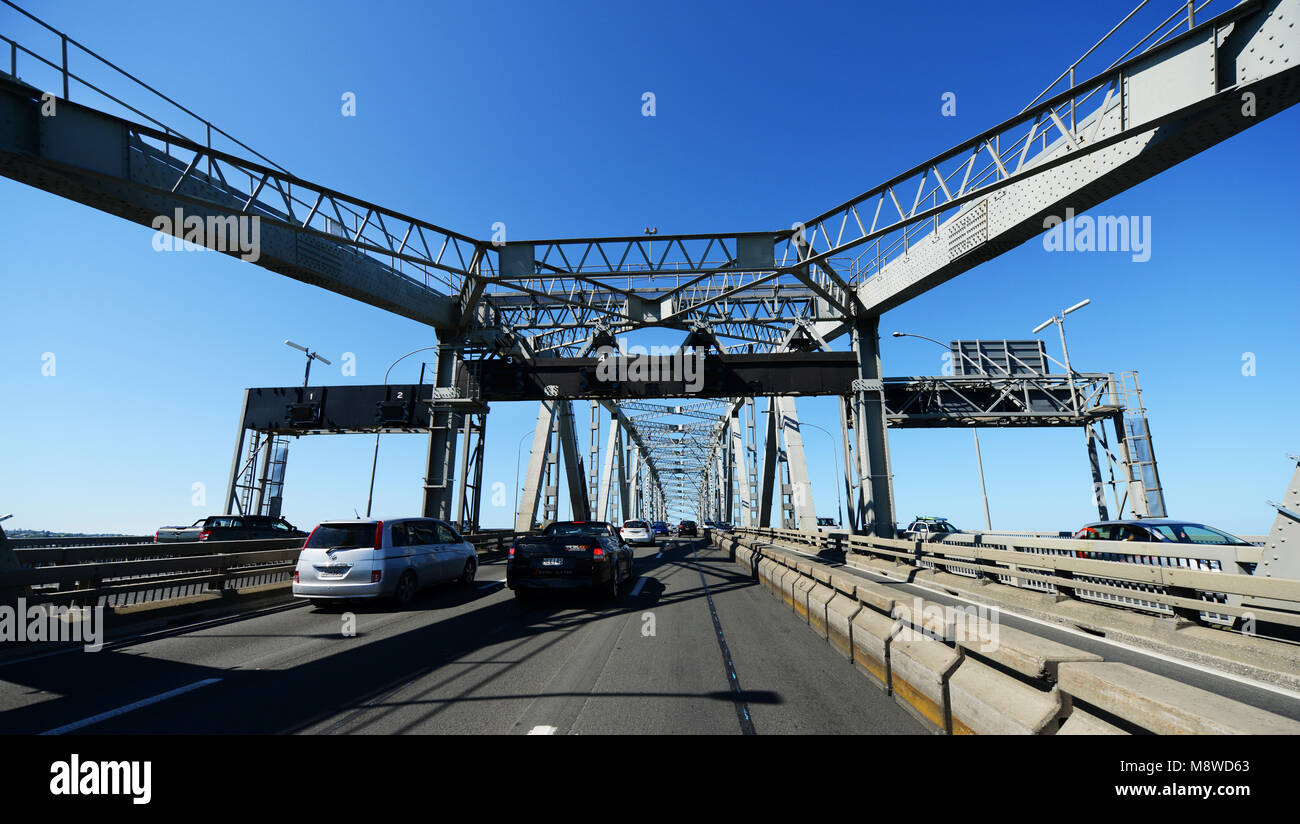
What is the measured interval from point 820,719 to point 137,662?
7915 millimetres

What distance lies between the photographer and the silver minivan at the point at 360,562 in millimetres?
10125

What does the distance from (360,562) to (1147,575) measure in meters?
12.2

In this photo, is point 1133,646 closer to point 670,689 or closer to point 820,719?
point 820,719

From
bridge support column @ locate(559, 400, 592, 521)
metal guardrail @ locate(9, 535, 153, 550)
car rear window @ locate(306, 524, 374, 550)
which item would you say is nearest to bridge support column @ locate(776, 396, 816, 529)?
bridge support column @ locate(559, 400, 592, 521)

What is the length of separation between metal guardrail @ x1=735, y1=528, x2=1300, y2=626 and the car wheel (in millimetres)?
11539

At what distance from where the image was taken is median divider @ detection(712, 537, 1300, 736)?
2.45 meters

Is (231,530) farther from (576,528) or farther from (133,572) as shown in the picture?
(576,528)

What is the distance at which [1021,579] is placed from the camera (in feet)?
35.1

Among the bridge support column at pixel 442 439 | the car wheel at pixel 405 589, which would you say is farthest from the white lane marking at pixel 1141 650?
the bridge support column at pixel 442 439

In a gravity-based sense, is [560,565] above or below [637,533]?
above

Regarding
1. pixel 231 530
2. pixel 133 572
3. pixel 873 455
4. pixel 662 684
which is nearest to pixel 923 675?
pixel 662 684

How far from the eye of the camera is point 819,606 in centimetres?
829

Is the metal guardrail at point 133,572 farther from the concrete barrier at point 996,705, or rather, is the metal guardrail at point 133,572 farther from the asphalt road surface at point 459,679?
the concrete barrier at point 996,705

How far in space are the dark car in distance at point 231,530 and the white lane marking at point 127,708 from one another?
1570cm
